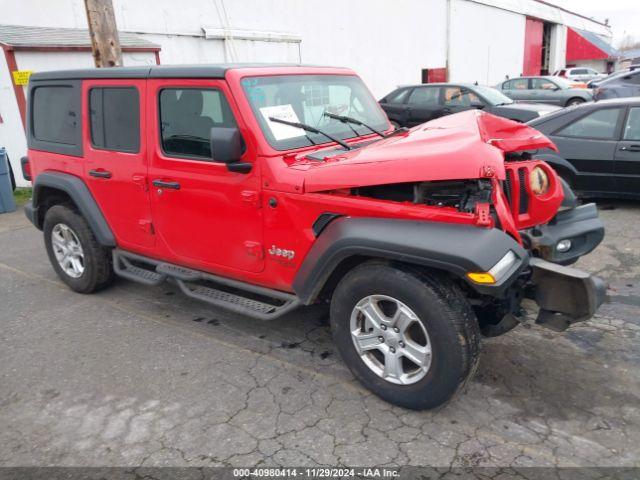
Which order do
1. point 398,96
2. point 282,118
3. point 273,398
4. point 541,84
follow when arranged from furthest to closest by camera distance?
point 541,84, point 398,96, point 282,118, point 273,398

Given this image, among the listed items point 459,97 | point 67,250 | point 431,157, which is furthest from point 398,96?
point 431,157

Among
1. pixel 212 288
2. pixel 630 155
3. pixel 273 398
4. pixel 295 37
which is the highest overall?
pixel 295 37

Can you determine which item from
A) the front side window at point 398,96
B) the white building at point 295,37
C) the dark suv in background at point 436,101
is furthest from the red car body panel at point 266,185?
the front side window at point 398,96

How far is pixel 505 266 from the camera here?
255 cm

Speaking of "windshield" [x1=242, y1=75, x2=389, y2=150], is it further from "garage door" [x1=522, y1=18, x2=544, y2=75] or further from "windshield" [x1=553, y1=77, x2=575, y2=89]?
"garage door" [x1=522, y1=18, x2=544, y2=75]

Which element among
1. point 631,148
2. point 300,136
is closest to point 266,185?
point 300,136

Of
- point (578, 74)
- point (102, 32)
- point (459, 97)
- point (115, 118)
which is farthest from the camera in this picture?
point (578, 74)

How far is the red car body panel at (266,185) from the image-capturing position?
9.02 feet

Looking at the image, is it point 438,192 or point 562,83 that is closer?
point 438,192

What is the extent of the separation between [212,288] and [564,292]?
2.41 metres

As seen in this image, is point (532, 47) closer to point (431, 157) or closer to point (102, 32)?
point (102, 32)

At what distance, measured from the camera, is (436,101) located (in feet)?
40.5

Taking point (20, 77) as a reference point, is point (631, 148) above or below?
below

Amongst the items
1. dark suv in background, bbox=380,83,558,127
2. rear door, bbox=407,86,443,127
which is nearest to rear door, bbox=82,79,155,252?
dark suv in background, bbox=380,83,558,127
